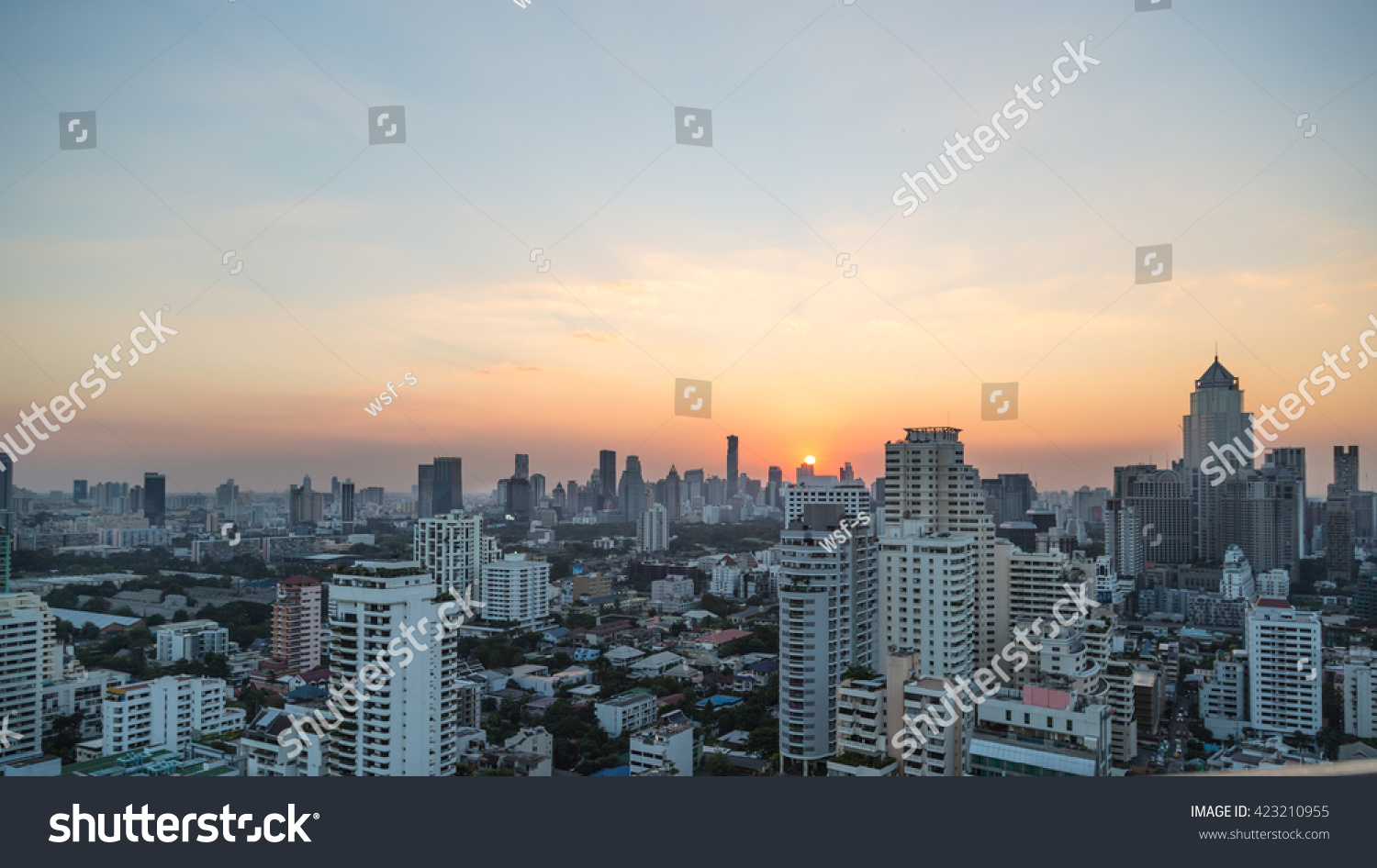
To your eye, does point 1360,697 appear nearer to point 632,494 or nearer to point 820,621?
point 820,621

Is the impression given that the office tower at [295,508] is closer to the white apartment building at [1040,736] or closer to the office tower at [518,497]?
the office tower at [518,497]

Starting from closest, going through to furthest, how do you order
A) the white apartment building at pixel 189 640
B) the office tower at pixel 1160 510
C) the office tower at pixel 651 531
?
the white apartment building at pixel 189 640 → the office tower at pixel 1160 510 → the office tower at pixel 651 531

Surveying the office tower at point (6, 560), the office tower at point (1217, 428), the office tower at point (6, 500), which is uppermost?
the office tower at point (1217, 428)


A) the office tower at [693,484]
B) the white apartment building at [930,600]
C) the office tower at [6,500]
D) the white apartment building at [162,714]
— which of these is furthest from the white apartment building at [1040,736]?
the office tower at [693,484]

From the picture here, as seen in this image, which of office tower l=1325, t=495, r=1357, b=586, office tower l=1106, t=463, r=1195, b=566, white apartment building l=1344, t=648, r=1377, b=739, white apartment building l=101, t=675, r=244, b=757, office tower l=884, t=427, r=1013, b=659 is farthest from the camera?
office tower l=1106, t=463, r=1195, b=566

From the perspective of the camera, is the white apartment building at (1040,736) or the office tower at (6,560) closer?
the white apartment building at (1040,736)

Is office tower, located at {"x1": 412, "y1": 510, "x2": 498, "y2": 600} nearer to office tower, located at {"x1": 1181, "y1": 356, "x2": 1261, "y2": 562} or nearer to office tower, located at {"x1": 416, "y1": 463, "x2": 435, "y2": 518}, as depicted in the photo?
office tower, located at {"x1": 416, "y1": 463, "x2": 435, "y2": 518}

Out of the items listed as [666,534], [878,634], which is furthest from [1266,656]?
[666,534]

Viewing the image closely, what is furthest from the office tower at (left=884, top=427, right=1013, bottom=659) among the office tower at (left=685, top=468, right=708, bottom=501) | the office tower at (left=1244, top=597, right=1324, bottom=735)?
the office tower at (left=685, top=468, right=708, bottom=501)
